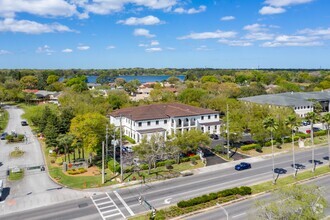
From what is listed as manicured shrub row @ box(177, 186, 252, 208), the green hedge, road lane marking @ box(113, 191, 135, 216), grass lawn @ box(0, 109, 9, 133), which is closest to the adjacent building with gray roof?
the green hedge

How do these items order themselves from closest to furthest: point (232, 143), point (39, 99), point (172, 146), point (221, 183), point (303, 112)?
point (221, 183), point (172, 146), point (232, 143), point (303, 112), point (39, 99)

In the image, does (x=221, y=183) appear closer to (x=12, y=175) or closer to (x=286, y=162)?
(x=286, y=162)

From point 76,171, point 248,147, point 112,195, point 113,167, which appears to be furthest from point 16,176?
point 248,147

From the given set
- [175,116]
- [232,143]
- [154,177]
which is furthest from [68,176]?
[232,143]

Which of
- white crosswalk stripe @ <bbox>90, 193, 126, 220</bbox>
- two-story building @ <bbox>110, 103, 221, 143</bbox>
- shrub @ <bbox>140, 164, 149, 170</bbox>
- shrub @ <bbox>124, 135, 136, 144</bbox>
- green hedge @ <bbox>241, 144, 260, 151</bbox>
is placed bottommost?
white crosswalk stripe @ <bbox>90, 193, 126, 220</bbox>

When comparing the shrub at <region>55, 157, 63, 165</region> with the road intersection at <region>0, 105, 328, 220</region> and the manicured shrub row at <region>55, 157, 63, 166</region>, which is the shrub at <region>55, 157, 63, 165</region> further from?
the road intersection at <region>0, 105, 328, 220</region>

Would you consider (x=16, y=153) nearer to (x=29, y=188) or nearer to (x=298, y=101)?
(x=29, y=188)
